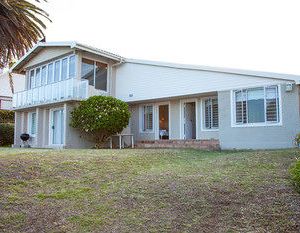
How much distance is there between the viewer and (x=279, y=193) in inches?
254

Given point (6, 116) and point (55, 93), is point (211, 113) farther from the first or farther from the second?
point (6, 116)

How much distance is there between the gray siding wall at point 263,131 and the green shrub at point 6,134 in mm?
17431

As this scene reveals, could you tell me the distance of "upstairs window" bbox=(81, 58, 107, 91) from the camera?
2077cm

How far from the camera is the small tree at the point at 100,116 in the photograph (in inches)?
714

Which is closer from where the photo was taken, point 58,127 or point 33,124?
point 58,127

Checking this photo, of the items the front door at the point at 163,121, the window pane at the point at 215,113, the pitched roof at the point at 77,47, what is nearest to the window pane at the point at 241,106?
the window pane at the point at 215,113

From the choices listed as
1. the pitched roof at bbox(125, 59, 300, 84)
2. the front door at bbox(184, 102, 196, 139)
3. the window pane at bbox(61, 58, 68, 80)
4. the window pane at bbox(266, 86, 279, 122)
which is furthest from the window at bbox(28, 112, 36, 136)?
the window pane at bbox(266, 86, 279, 122)

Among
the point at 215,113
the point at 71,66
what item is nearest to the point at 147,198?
the point at 215,113

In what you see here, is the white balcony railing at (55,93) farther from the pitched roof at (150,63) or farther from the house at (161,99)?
the pitched roof at (150,63)

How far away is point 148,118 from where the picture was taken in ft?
69.5

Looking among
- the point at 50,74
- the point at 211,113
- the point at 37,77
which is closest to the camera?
the point at 211,113

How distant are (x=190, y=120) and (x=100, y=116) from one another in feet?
17.2

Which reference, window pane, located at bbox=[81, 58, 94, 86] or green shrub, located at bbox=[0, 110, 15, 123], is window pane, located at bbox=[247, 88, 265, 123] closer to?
window pane, located at bbox=[81, 58, 94, 86]

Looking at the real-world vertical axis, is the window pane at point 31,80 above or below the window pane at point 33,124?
above
